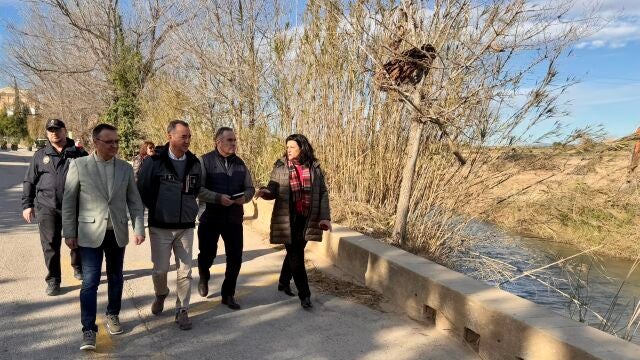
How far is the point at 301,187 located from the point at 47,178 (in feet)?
7.98

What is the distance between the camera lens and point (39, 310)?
4.36 metres

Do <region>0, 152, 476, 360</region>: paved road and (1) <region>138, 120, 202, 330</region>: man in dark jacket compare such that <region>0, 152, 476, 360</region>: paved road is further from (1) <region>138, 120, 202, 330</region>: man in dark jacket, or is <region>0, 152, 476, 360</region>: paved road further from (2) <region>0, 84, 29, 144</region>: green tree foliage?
(2) <region>0, 84, 29, 144</region>: green tree foliage

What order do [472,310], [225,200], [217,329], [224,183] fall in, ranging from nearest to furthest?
[472,310], [217,329], [225,200], [224,183]

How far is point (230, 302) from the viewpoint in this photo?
4.64 metres

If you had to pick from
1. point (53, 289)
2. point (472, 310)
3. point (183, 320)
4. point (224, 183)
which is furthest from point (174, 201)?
point (472, 310)

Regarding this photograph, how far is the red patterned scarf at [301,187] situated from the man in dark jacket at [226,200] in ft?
1.25

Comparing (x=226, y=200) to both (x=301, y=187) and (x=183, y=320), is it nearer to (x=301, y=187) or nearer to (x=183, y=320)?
(x=301, y=187)

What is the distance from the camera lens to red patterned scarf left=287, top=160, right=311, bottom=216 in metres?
4.62

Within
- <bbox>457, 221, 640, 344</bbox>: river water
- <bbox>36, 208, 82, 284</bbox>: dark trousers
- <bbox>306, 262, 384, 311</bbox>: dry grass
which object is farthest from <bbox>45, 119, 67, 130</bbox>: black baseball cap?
<bbox>457, 221, 640, 344</bbox>: river water

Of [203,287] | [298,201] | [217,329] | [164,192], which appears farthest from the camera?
[203,287]

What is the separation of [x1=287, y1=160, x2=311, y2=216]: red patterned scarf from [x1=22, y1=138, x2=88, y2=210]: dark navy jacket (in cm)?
217

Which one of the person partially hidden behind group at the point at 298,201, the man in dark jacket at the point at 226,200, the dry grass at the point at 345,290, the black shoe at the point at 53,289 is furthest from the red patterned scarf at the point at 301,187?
the black shoe at the point at 53,289

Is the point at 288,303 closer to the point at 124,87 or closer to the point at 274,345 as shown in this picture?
the point at 274,345

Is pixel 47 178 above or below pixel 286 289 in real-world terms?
above
